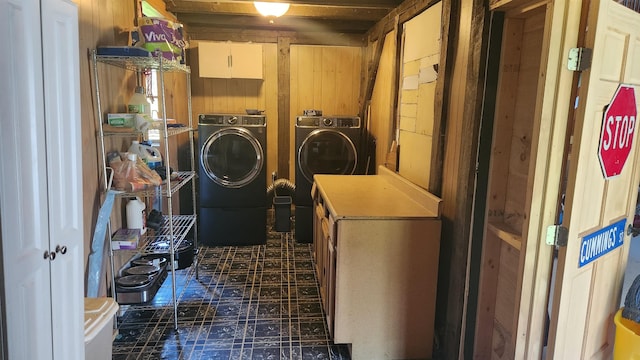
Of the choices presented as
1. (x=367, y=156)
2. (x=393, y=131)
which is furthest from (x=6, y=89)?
(x=367, y=156)

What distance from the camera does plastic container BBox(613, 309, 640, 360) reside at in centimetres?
175

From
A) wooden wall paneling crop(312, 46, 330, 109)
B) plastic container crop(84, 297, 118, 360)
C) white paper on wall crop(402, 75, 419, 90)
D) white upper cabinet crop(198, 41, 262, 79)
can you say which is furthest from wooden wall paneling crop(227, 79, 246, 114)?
plastic container crop(84, 297, 118, 360)

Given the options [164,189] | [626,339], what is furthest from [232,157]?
[626,339]

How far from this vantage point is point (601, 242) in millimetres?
1821

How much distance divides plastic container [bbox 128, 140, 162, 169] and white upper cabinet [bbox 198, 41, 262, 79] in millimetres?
2093

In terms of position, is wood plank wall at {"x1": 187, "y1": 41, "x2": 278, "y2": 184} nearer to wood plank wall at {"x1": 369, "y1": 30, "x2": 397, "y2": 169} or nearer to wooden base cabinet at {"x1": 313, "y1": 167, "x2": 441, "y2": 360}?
wood plank wall at {"x1": 369, "y1": 30, "x2": 397, "y2": 169}

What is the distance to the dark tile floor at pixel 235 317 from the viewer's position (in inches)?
98.9

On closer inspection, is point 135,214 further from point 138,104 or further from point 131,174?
point 138,104

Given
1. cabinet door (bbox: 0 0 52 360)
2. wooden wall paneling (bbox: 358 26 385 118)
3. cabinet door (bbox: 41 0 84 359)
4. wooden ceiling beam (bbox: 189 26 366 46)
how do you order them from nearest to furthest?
1. cabinet door (bbox: 0 0 52 360)
2. cabinet door (bbox: 41 0 84 359)
3. wooden wall paneling (bbox: 358 26 385 118)
4. wooden ceiling beam (bbox: 189 26 366 46)

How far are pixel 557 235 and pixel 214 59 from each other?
160 inches

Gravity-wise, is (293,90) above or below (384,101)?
above

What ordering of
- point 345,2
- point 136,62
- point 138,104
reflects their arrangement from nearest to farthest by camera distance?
point 136,62, point 138,104, point 345,2

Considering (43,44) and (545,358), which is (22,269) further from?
(545,358)

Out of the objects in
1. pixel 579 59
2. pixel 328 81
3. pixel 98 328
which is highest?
pixel 328 81
